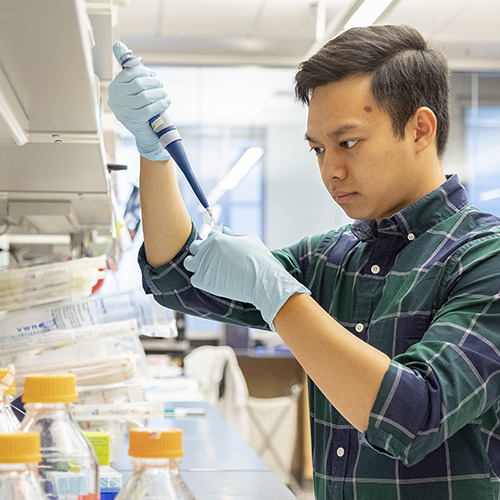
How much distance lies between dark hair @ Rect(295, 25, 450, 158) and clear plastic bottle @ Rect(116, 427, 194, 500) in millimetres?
691

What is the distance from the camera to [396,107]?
1038 millimetres

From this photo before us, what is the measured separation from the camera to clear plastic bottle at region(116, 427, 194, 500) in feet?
1.71

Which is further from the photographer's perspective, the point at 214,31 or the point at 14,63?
the point at 214,31

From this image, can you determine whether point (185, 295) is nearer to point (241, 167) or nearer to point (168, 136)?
point (168, 136)

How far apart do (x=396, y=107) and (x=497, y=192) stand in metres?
4.65

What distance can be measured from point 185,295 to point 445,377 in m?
0.52

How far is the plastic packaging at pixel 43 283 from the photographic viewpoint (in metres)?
1.42

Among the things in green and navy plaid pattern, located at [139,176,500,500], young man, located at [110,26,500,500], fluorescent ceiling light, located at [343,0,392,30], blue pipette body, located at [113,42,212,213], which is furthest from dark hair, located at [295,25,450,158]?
fluorescent ceiling light, located at [343,0,392,30]

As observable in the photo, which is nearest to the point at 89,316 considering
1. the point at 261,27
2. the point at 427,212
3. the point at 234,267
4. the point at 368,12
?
the point at 234,267

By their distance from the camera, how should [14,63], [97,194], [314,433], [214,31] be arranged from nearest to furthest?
[14,63] < [314,433] < [97,194] < [214,31]

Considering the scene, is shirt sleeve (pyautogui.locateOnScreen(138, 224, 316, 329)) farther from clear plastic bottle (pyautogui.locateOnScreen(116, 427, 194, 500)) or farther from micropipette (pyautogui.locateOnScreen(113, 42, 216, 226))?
clear plastic bottle (pyautogui.locateOnScreen(116, 427, 194, 500))

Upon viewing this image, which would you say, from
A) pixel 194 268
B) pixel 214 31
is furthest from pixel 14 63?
pixel 214 31

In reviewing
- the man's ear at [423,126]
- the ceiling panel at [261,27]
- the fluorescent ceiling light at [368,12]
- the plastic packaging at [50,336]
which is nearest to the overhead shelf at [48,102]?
the plastic packaging at [50,336]

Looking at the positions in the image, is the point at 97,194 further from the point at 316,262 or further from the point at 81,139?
the point at 316,262
